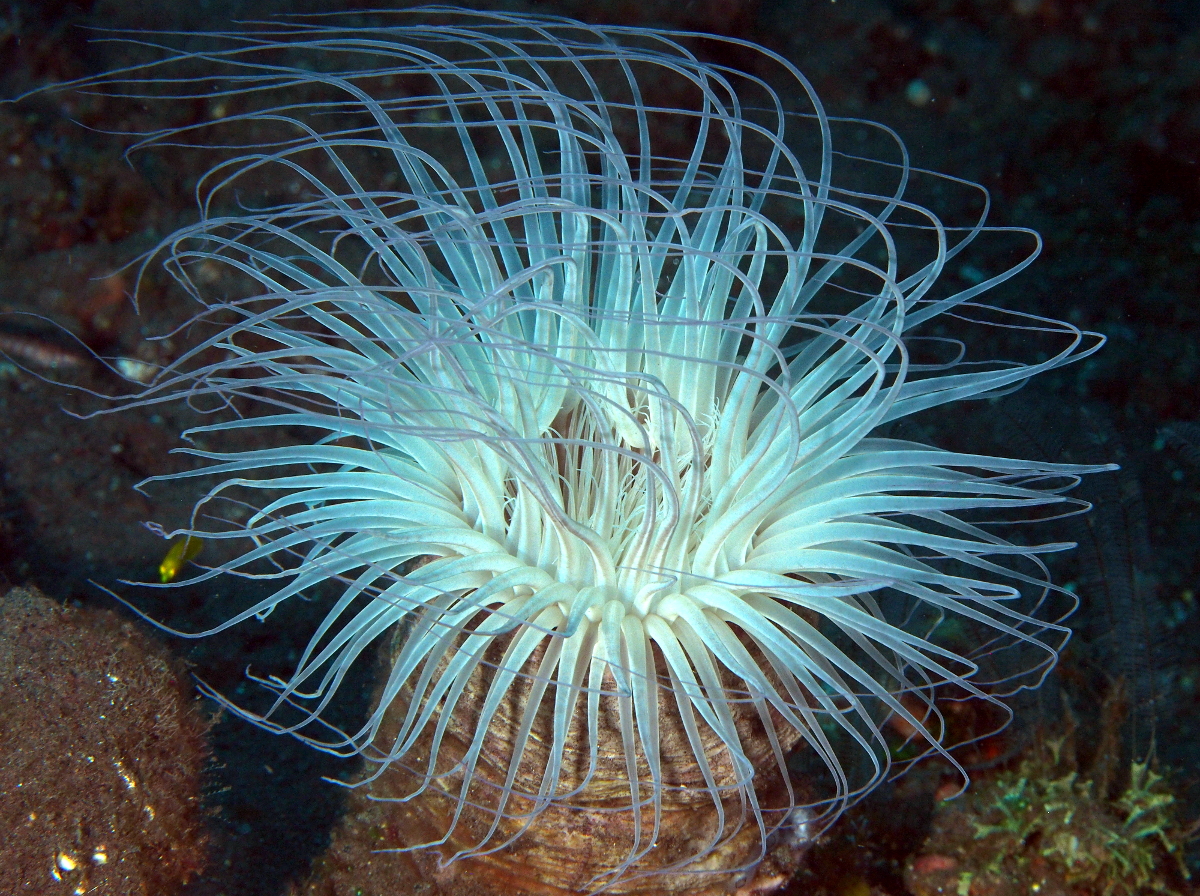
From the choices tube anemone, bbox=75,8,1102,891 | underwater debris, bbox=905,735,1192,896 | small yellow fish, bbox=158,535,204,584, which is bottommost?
small yellow fish, bbox=158,535,204,584

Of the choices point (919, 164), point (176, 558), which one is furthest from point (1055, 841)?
point (919, 164)

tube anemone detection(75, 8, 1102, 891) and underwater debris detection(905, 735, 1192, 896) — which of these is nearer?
tube anemone detection(75, 8, 1102, 891)

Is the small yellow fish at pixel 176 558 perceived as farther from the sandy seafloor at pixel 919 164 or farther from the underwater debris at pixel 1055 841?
the underwater debris at pixel 1055 841

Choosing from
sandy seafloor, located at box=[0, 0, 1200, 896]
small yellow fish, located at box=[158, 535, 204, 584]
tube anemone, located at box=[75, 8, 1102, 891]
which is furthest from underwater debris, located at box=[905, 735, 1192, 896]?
small yellow fish, located at box=[158, 535, 204, 584]

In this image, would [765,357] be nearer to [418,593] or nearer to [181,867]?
[418,593]

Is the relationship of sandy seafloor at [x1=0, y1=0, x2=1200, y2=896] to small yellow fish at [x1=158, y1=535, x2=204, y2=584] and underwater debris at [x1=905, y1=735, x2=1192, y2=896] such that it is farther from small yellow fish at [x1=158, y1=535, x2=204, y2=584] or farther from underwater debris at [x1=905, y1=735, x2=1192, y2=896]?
underwater debris at [x1=905, y1=735, x2=1192, y2=896]

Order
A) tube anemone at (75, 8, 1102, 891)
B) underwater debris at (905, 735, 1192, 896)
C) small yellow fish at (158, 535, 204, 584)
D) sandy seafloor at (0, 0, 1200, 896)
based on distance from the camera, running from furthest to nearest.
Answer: sandy seafloor at (0, 0, 1200, 896) < small yellow fish at (158, 535, 204, 584) < underwater debris at (905, 735, 1192, 896) < tube anemone at (75, 8, 1102, 891)

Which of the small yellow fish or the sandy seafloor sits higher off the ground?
the sandy seafloor

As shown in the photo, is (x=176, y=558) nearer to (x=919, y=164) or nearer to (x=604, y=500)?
(x=604, y=500)
